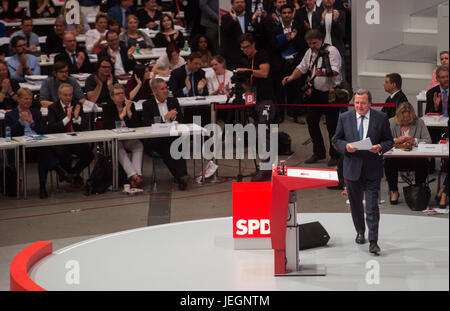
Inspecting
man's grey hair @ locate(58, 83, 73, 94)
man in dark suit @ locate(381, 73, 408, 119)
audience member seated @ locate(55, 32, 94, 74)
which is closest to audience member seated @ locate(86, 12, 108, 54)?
audience member seated @ locate(55, 32, 94, 74)

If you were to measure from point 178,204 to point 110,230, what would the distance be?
3.66ft

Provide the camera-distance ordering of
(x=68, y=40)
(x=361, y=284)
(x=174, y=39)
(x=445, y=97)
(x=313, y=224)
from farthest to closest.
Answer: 1. (x=174, y=39)
2. (x=68, y=40)
3. (x=445, y=97)
4. (x=313, y=224)
5. (x=361, y=284)

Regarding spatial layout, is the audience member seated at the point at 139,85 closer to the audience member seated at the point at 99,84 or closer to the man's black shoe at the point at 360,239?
the audience member seated at the point at 99,84

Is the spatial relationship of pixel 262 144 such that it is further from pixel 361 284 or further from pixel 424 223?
pixel 361 284

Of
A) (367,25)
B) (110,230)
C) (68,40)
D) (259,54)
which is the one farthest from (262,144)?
(68,40)

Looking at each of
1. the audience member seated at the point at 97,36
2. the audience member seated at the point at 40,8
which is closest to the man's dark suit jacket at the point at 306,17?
the audience member seated at the point at 97,36

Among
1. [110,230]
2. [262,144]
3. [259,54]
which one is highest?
[259,54]

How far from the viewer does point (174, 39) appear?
14.0 metres

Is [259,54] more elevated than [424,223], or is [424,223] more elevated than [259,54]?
[259,54]

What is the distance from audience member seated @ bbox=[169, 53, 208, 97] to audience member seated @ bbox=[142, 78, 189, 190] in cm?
114

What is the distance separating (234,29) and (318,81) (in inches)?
83.4

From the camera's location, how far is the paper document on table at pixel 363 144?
22.1 feet

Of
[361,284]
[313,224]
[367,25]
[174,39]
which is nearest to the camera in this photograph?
[361,284]

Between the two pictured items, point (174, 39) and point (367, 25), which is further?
point (174, 39)
